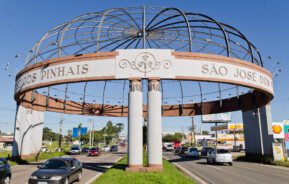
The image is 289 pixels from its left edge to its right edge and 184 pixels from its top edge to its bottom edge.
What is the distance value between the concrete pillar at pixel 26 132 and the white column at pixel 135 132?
57.6ft

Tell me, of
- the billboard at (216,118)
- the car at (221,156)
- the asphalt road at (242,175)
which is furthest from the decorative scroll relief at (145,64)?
the billboard at (216,118)

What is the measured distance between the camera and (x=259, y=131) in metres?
32.8

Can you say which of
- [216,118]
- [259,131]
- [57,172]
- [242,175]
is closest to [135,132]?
[57,172]

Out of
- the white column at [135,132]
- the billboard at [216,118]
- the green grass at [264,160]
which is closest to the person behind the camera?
the white column at [135,132]

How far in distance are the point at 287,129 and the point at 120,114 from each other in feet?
71.8

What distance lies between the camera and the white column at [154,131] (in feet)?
59.9

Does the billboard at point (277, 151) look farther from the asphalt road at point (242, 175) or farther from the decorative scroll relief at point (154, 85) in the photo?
the decorative scroll relief at point (154, 85)

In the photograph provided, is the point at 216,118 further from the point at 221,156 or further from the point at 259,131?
the point at 221,156

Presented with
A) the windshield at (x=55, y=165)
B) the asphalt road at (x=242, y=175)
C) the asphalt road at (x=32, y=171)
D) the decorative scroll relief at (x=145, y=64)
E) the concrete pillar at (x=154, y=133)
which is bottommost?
the asphalt road at (x=242, y=175)

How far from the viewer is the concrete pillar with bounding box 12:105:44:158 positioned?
31.2 m

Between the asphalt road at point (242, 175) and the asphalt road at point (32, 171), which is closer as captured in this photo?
the asphalt road at point (242, 175)

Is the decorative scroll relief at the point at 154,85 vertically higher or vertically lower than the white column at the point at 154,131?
higher

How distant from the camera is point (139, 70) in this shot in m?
19.7

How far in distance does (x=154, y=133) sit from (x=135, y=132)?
124 cm
